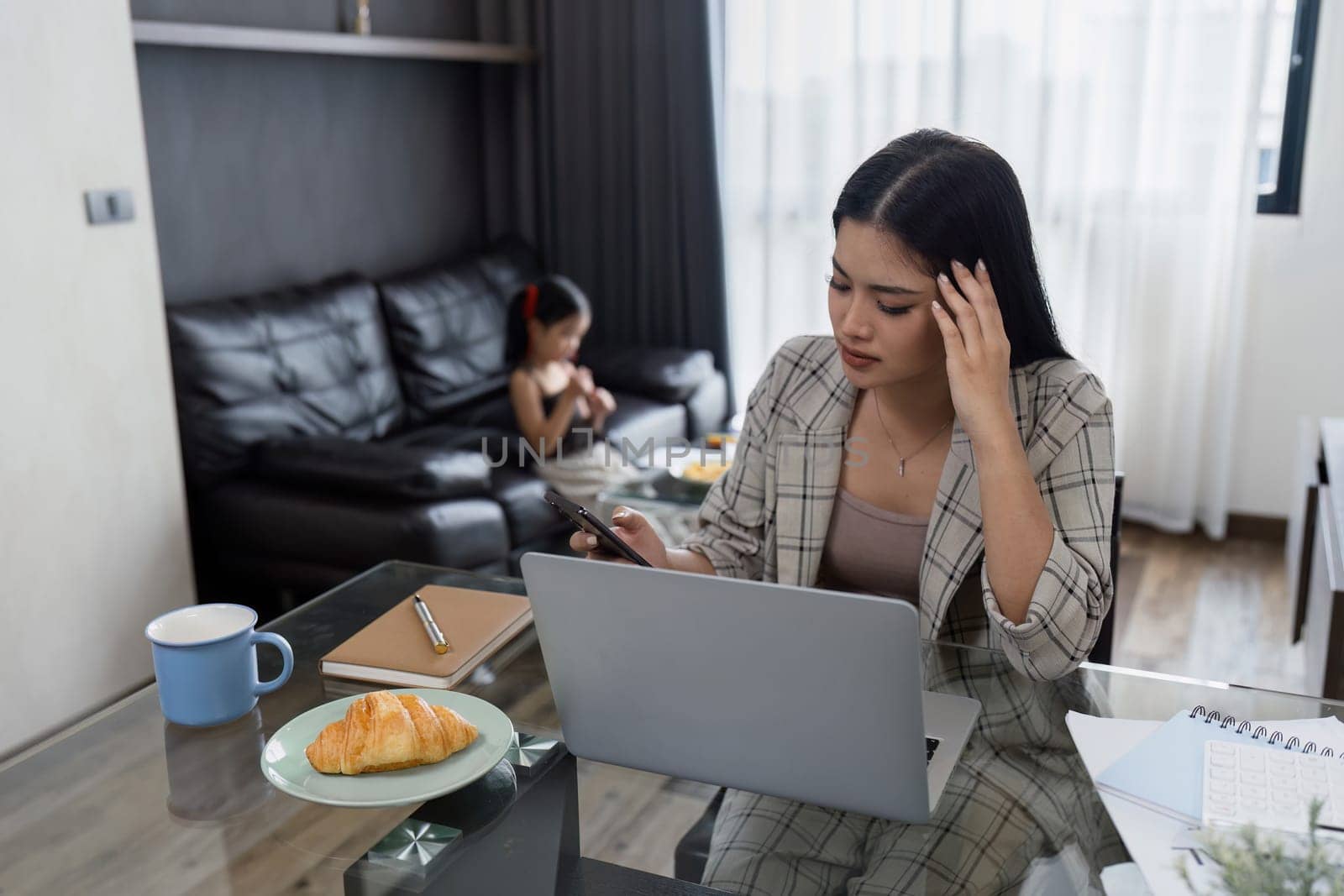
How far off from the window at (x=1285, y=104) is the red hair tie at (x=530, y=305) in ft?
7.26

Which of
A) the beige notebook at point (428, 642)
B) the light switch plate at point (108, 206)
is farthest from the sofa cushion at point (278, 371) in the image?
the beige notebook at point (428, 642)

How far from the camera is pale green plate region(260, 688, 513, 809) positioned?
1.02 meters

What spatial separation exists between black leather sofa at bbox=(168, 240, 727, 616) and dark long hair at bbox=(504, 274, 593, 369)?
0.86 feet

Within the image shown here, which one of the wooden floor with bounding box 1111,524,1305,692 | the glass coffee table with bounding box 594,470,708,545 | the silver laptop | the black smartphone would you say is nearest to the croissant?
the silver laptop

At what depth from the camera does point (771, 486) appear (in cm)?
161

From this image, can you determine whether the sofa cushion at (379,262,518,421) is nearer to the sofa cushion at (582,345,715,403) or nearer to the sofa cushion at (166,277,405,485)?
the sofa cushion at (166,277,405,485)

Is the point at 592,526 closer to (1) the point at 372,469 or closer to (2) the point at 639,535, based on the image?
(2) the point at 639,535

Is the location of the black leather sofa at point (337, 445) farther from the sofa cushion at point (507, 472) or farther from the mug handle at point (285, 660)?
the mug handle at point (285, 660)

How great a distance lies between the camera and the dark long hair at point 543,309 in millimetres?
3416

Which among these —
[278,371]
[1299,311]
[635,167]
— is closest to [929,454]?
[278,371]

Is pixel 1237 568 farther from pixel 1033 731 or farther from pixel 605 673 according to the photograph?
pixel 605 673

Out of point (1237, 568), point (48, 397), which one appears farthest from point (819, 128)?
point (48, 397)

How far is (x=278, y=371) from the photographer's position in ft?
10.4

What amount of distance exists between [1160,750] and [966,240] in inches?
23.2
